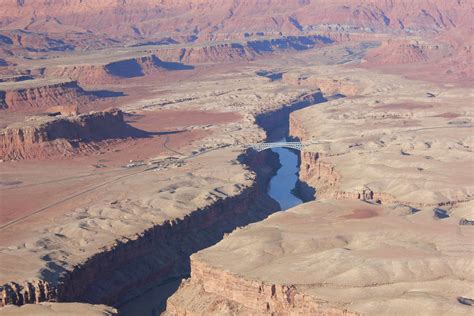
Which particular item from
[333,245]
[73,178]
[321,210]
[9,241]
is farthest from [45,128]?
[333,245]

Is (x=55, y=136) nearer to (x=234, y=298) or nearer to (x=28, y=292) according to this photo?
(x=28, y=292)

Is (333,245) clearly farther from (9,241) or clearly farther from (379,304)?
(9,241)

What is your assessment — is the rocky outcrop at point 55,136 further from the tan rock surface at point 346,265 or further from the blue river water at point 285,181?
the tan rock surface at point 346,265

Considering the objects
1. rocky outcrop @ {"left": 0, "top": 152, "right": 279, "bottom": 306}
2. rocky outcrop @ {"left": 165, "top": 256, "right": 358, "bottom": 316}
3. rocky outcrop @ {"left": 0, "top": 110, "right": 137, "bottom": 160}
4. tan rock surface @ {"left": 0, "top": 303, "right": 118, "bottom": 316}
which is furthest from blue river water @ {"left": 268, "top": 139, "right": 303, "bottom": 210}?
tan rock surface @ {"left": 0, "top": 303, "right": 118, "bottom": 316}

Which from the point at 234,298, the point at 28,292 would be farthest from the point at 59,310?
the point at 234,298

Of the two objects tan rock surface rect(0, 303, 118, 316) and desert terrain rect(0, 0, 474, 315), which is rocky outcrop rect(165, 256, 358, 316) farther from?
tan rock surface rect(0, 303, 118, 316)

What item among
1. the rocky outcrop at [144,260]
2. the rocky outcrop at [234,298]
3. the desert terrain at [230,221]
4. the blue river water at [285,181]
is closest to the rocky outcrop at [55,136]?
the desert terrain at [230,221]

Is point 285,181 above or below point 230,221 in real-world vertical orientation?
below
